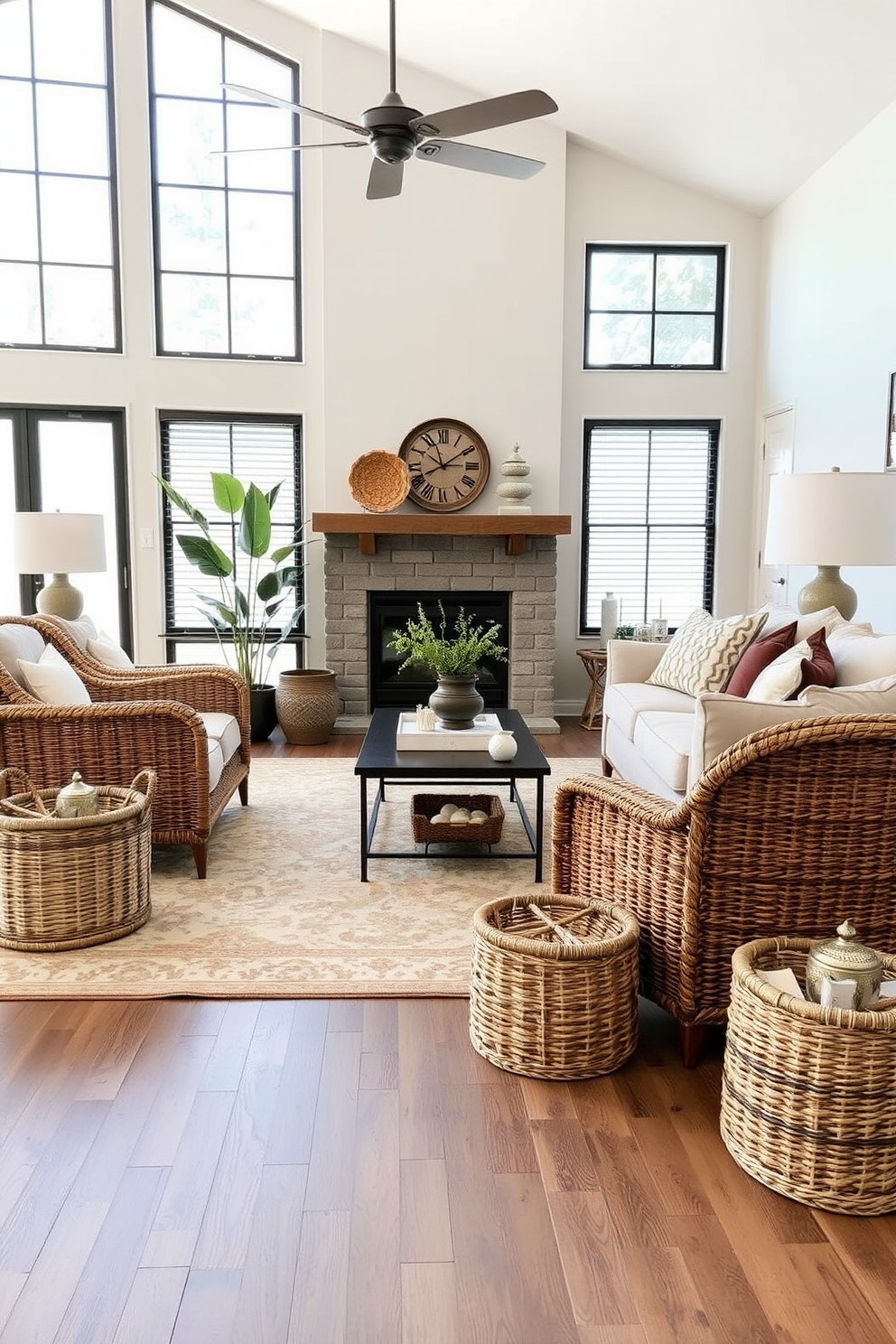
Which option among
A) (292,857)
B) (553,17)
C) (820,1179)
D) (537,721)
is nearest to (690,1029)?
(820,1179)

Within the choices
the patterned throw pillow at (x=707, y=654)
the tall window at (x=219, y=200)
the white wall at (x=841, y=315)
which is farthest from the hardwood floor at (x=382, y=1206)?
the tall window at (x=219, y=200)

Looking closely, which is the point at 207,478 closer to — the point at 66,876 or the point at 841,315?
the point at 841,315

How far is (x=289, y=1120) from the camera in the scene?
6.89 feet

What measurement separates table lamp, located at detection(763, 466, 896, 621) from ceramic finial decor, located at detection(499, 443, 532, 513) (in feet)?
8.08

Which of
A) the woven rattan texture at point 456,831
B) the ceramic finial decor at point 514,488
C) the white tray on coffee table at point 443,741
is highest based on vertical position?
the ceramic finial decor at point 514,488

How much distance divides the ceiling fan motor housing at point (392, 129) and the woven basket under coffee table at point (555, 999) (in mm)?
2448

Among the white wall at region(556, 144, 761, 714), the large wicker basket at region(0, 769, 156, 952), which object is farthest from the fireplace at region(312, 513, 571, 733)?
the large wicker basket at region(0, 769, 156, 952)

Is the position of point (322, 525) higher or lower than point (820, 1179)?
higher

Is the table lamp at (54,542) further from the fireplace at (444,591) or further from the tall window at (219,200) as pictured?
the tall window at (219,200)

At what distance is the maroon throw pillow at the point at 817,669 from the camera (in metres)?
3.08

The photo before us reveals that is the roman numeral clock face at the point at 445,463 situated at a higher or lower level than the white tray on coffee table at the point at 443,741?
higher

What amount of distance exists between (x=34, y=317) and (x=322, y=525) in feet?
7.41

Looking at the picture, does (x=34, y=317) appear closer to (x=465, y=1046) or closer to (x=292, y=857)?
(x=292, y=857)

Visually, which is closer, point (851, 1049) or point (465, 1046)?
point (851, 1049)
